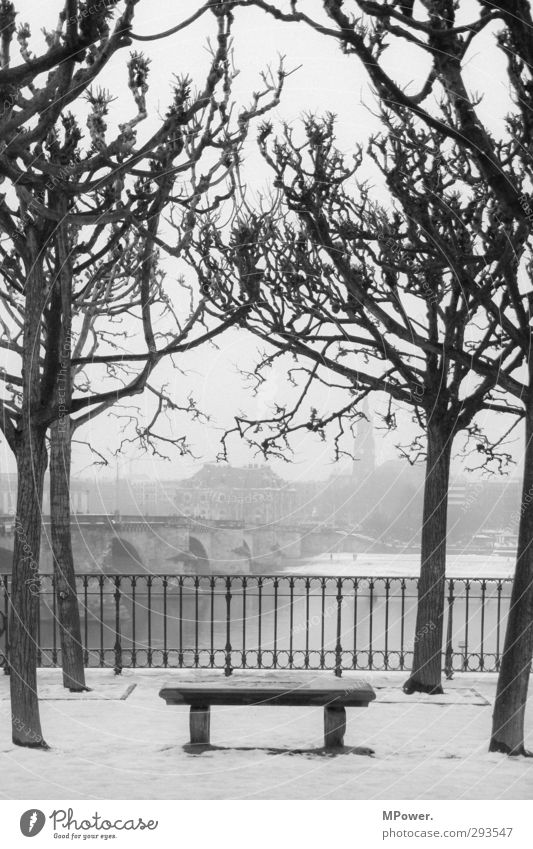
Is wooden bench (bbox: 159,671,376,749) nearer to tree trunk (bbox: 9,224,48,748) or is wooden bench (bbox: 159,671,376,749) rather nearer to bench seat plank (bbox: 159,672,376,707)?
bench seat plank (bbox: 159,672,376,707)

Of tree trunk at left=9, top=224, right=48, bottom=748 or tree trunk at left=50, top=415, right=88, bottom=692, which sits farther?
→ tree trunk at left=50, top=415, right=88, bottom=692

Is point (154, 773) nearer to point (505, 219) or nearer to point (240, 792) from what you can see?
point (240, 792)

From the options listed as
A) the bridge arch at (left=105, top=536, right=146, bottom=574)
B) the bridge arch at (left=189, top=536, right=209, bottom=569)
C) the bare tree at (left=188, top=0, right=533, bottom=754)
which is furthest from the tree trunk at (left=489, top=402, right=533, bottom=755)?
the bridge arch at (left=189, top=536, right=209, bottom=569)

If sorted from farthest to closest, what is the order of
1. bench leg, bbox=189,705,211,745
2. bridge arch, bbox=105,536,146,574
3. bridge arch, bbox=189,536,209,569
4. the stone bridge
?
bridge arch, bbox=189,536,209,569
bridge arch, bbox=105,536,146,574
the stone bridge
bench leg, bbox=189,705,211,745

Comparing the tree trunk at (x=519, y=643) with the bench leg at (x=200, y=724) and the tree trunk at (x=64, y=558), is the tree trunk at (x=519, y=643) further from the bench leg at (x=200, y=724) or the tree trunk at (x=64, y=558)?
the tree trunk at (x=64, y=558)

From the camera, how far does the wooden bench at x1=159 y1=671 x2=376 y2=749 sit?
6500 mm

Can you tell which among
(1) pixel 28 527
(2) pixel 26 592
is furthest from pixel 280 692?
(1) pixel 28 527

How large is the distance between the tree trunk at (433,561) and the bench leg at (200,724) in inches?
115

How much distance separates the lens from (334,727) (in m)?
6.81

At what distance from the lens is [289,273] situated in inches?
358

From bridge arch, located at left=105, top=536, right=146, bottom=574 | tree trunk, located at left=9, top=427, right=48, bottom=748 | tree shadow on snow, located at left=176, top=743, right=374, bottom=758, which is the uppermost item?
tree trunk, located at left=9, top=427, right=48, bottom=748

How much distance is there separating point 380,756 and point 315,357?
3965mm

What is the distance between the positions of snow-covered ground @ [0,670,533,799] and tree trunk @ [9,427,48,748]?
25cm
